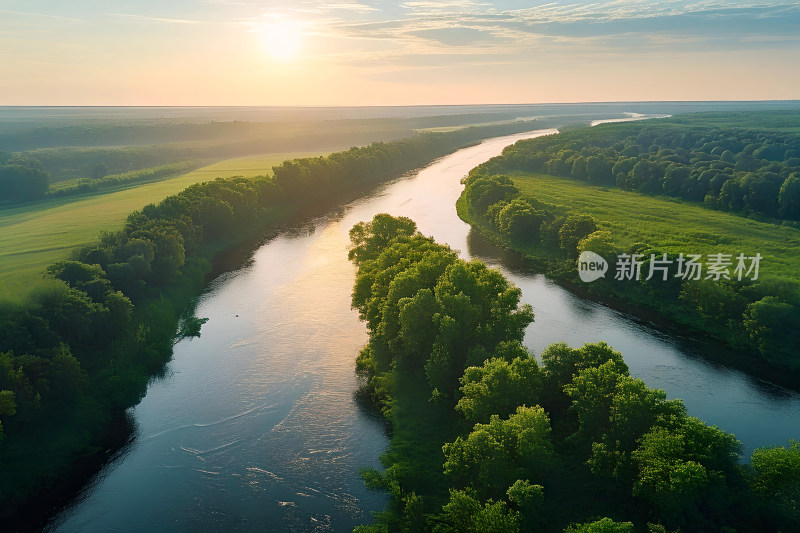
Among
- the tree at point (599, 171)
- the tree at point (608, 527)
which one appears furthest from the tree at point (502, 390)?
the tree at point (599, 171)

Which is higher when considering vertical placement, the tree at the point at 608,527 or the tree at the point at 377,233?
the tree at the point at 377,233

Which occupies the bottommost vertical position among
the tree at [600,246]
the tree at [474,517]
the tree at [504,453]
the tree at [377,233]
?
the tree at [474,517]

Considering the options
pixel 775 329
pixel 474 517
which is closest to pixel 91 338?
pixel 474 517

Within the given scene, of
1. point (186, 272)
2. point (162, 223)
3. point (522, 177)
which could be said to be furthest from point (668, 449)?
point (522, 177)

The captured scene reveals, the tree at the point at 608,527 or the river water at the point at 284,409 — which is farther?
the river water at the point at 284,409

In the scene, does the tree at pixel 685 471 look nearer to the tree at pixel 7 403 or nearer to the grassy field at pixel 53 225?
the tree at pixel 7 403

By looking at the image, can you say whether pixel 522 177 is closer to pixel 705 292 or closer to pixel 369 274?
pixel 705 292

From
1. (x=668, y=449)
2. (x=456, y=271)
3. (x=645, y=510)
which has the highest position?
(x=456, y=271)
